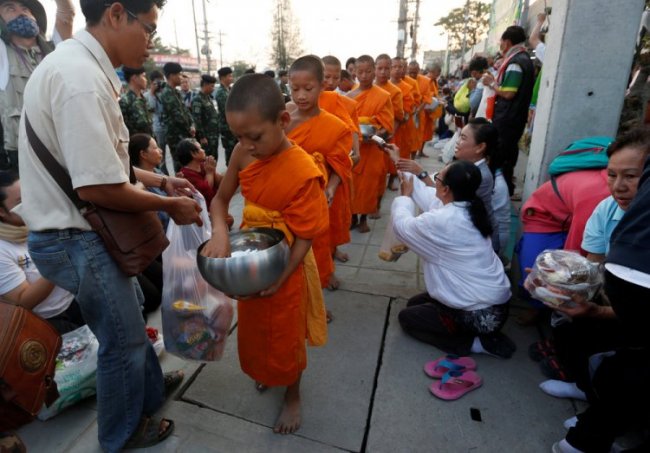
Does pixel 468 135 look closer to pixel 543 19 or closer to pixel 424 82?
pixel 543 19

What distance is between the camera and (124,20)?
152 cm

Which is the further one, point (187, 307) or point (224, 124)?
point (224, 124)

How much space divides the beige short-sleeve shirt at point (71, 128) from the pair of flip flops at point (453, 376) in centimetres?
199

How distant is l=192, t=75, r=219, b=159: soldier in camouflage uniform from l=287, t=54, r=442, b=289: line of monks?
328cm

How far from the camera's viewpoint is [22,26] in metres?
3.08

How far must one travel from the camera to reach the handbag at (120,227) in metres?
1.43

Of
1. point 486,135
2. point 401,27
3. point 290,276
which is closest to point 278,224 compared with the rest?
point 290,276

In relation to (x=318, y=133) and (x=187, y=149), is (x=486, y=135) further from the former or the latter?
(x=187, y=149)

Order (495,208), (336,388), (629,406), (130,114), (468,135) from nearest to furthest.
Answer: (629,406), (336,388), (468,135), (495,208), (130,114)

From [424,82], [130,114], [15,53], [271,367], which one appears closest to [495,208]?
[271,367]

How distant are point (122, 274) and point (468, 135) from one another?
2.68 metres

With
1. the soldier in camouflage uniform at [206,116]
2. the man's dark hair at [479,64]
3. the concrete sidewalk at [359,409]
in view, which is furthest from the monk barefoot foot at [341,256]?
the man's dark hair at [479,64]

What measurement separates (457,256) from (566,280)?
0.70 m

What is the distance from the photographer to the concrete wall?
2.69 m
